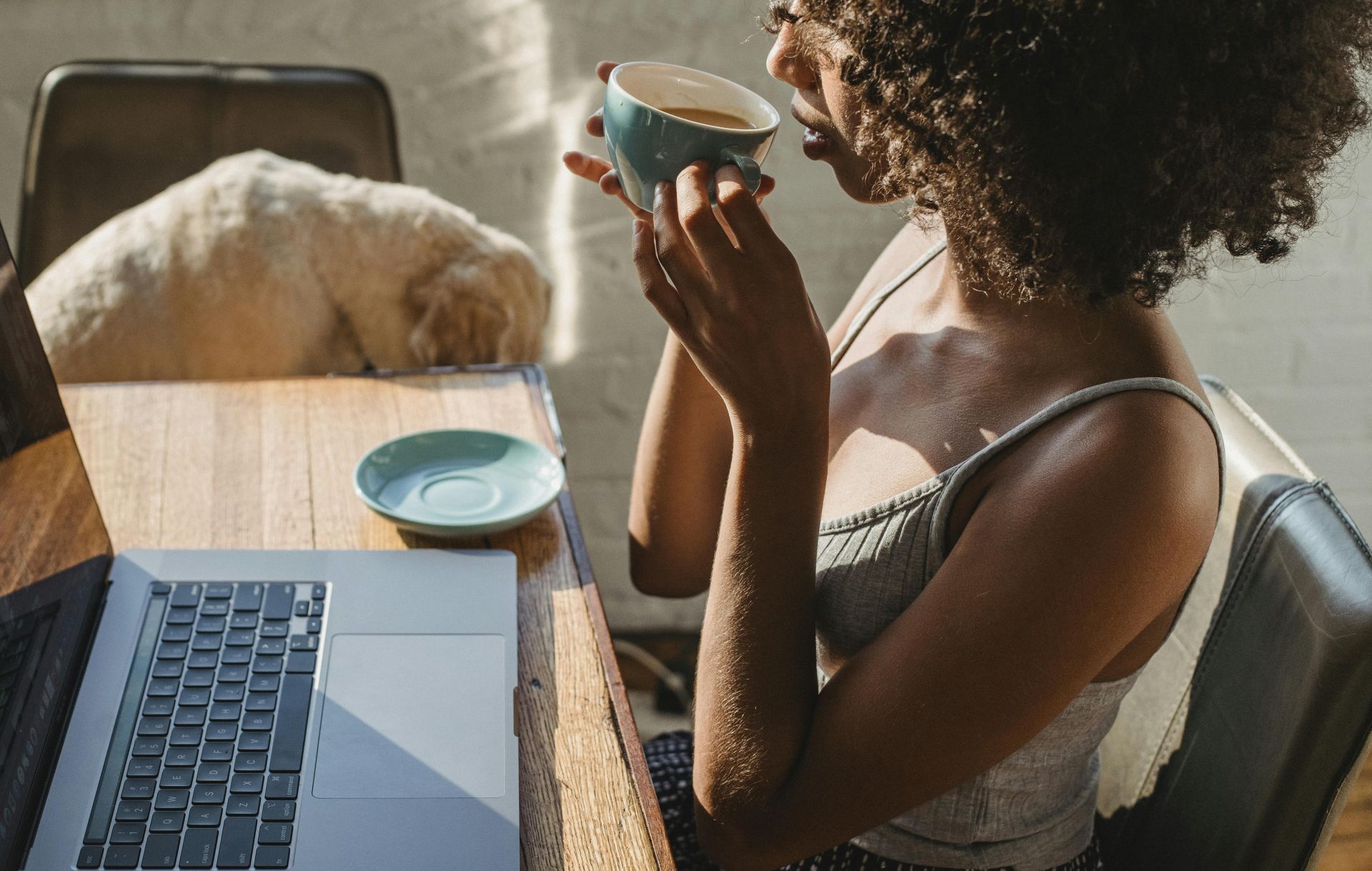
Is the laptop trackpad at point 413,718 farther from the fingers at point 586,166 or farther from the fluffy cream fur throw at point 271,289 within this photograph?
the fluffy cream fur throw at point 271,289

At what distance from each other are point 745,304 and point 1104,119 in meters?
0.22

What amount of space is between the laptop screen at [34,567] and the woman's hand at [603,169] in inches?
15.1

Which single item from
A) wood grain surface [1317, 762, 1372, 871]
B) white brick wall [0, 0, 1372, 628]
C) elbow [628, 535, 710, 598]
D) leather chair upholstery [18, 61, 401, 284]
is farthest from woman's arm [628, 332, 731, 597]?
wood grain surface [1317, 762, 1372, 871]

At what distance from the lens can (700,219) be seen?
657 millimetres

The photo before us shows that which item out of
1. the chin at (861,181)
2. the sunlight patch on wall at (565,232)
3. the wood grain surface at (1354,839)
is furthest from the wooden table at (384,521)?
the wood grain surface at (1354,839)

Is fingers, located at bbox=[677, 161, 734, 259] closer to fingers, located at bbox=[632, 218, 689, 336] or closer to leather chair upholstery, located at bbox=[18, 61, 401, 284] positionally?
fingers, located at bbox=[632, 218, 689, 336]

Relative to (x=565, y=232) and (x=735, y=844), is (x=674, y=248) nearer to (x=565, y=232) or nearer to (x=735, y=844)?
(x=735, y=844)

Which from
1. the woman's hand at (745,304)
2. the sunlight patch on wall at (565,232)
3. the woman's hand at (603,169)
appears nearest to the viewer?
the woman's hand at (745,304)

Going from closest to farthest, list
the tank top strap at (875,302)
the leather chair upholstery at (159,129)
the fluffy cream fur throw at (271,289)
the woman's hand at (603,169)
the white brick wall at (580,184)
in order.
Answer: the woman's hand at (603,169) < the tank top strap at (875,302) < the fluffy cream fur throw at (271,289) < the leather chair upholstery at (159,129) < the white brick wall at (580,184)

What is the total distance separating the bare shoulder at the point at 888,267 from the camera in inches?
38.6

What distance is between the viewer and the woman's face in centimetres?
72

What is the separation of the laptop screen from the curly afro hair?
526 mm

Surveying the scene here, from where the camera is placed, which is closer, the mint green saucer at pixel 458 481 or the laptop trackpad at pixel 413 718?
the laptop trackpad at pixel 413 718

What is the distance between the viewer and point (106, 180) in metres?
1.50
